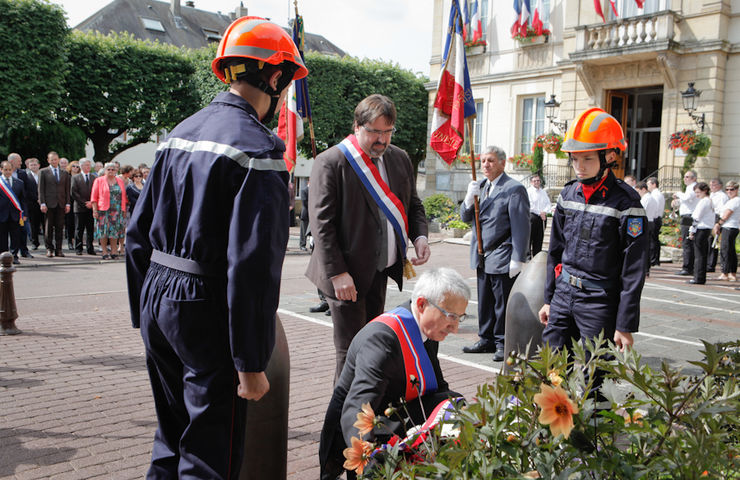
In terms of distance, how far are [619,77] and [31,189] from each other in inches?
737

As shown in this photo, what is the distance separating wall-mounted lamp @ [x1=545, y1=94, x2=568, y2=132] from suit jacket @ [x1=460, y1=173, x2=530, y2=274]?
17.4 m

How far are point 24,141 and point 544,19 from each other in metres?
19.6

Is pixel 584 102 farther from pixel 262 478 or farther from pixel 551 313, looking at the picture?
pixel 262 478

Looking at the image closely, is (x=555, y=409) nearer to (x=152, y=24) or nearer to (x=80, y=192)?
(x=80, y=192)

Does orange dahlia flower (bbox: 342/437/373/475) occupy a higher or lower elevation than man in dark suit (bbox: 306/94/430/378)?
lower

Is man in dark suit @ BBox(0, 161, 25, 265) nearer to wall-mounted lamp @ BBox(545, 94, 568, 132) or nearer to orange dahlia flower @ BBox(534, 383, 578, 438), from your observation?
orange dahlia flower @ BBox(534, 383, 578, 438)

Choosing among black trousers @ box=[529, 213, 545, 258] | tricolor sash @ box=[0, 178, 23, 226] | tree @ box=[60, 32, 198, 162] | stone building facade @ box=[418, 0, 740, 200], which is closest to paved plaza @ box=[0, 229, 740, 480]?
tricolor sash @ box=[0, 178, 23, 226]

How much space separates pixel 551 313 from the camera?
419cm

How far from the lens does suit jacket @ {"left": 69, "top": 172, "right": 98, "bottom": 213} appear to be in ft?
49.6

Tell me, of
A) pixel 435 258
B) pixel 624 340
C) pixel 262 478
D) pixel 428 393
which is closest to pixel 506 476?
pixel 428 393

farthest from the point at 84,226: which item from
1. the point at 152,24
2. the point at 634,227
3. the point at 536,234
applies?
the point at 152,24

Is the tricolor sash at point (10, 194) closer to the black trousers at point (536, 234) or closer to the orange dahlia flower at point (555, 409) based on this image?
the black trousers at point (536, 234)

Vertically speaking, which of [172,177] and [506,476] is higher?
[172,177]

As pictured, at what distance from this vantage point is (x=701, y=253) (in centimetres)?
1242
